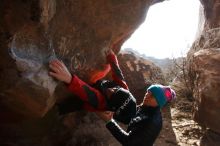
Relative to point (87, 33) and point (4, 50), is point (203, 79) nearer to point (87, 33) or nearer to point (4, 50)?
point (87, 33)

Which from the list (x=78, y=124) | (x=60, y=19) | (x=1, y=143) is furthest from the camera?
(x=78, y=124)

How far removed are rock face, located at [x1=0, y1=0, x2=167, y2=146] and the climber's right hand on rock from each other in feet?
0.21

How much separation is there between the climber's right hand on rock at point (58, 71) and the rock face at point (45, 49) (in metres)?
0.06

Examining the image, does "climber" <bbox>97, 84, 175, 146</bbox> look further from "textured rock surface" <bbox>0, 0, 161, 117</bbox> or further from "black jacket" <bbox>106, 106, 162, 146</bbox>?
"textured rock surface" <bbox>0, 0, 161, 117</bbox>

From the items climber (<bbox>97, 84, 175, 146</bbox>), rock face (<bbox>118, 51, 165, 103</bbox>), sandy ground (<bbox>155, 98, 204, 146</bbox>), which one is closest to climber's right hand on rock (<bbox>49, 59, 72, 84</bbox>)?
climber (<bbox>97, 84, 175, 146</bbox>)

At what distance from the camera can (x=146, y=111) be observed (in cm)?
A: 392

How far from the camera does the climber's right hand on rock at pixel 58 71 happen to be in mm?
3846

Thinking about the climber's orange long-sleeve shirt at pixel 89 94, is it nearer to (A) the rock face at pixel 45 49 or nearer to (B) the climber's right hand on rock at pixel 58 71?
(B) the climber's right hand on rock at pixel 58 71

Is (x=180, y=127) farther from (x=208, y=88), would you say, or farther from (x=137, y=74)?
(x=137, y=74)

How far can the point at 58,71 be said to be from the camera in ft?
12.8

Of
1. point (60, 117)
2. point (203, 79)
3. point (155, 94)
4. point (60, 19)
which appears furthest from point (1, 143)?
point (203, 79)

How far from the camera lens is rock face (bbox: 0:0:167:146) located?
3.64 meters

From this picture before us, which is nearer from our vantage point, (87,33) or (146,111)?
(146,111)

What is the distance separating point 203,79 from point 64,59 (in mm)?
2615
